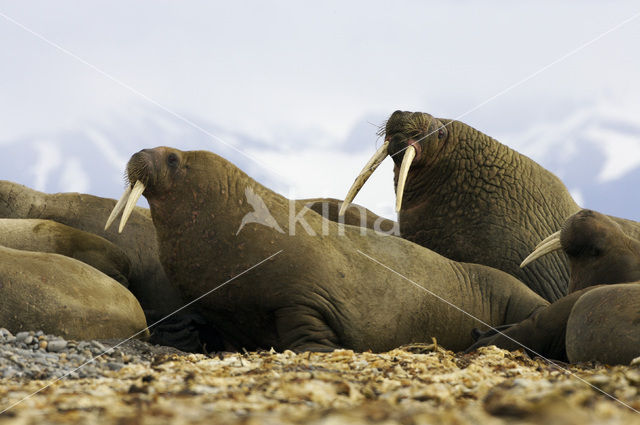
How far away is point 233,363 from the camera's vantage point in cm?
462

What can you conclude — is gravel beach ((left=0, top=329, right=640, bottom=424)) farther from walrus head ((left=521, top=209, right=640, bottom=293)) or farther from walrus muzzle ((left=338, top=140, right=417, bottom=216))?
walrus muzzle ((left=338, top=140, right=417, bottom=216))

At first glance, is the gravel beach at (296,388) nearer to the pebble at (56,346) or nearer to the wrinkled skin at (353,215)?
the pebble at (56,346)

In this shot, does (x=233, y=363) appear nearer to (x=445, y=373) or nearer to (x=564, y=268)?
(x=445, y=373)

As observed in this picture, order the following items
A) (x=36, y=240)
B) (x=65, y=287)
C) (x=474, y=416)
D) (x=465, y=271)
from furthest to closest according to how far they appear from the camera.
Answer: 1. (x=36, y=240)
2. (x=465, y=271)
3. (x=65, y=287)
4. (x=474, y=416)

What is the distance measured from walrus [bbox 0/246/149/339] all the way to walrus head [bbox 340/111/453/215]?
7.95 ft

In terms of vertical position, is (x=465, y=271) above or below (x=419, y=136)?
below

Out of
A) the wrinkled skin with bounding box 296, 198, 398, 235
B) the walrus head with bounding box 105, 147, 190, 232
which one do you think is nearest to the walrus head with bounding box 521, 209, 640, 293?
the wrinkled skin with bounding box 296, 198, 398, 235

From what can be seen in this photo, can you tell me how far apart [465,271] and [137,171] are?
3398 mm

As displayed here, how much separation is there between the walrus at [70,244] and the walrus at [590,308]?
3973 millimetres

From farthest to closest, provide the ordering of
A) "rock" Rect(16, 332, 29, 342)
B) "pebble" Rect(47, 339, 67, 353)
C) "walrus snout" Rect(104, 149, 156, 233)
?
"walrus snout" Rect(104, 149, 156, 233)
"rock" Rect(16, 332, 29, 342)
"pebble" Rect(47, 339, 67, 353)

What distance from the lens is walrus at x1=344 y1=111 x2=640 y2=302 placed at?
8211 millimetres

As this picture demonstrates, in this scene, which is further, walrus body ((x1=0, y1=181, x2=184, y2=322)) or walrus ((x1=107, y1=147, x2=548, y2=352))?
walrus body ((x1=0, y1=181, x2=184, y2=322))

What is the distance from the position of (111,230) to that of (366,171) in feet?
11.0

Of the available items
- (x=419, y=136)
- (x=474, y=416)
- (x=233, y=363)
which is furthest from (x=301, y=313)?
(x=474, y=416)
